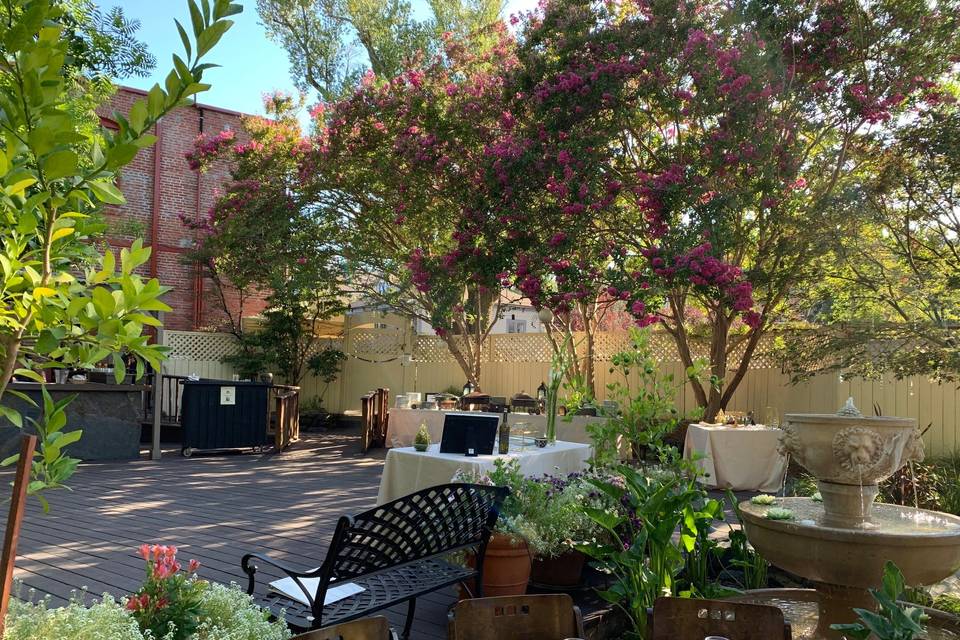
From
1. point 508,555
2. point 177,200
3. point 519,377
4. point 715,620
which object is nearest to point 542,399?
point 519,377

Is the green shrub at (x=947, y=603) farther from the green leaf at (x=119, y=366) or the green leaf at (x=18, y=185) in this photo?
the green leaf at (x=18, y=185)

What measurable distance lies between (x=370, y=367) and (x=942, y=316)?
442 inches

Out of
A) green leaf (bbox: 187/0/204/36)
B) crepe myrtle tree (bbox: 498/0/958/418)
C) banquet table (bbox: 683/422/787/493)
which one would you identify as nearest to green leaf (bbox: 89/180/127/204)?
green leaf (bbox: 187/0/204/36)

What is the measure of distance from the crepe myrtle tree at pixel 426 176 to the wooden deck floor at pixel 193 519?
10.1ft

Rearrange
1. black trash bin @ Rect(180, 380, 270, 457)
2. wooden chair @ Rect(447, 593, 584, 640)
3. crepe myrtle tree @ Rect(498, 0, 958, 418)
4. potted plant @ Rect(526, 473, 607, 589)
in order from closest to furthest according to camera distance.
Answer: wooden chair @ Rect(447, 593, 584, 640) < potted plant @ Rect(526, 473, 607, 589) < crepe myrtle tree @ Rect(498, 0, 958, 418) < black trash bin @ Rect(180, 380, 270, 457)

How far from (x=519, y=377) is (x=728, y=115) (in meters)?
6.84

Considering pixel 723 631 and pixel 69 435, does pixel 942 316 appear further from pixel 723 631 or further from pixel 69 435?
pixel 69 435

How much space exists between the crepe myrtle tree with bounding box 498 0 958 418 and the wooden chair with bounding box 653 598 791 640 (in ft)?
19.7

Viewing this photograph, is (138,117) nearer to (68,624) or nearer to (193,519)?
(68,624)

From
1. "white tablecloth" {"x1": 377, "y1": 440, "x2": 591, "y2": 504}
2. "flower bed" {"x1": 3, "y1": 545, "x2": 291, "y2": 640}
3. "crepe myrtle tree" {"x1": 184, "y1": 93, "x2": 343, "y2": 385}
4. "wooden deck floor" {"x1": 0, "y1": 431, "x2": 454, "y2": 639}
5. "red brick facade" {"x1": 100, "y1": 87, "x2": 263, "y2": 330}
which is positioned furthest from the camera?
"red brick facade" {"x1": 100, "y1": 87, "x2": 263, "y2": 330}

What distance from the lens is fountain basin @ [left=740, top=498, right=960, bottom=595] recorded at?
3438mm

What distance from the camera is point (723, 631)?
7.87 ft

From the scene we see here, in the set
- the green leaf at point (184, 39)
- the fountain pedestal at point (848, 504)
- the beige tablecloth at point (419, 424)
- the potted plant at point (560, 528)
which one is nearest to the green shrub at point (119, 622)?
the green leaf at point (184, 39)

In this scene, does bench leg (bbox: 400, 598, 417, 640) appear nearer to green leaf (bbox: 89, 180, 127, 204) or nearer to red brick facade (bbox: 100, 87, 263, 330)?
green leaf (bbox: 89, 180, 127, 204)
